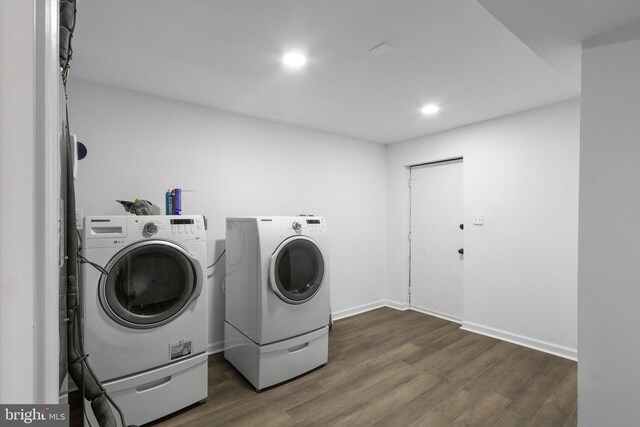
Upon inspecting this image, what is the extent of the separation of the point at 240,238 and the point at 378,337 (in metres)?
1.82

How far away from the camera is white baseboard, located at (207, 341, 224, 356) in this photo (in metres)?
2.76

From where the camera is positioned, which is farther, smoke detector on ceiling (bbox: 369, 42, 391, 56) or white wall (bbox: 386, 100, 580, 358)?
white wall (bbox: 386, 100, 580, 358)

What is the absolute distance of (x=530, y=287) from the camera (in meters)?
2.89

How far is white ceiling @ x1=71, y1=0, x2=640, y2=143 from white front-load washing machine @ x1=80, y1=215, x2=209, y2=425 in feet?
3.53

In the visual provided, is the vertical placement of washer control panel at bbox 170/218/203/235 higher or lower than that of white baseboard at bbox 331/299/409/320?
higher

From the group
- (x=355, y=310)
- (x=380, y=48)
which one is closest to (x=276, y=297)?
(x=380, y=48)

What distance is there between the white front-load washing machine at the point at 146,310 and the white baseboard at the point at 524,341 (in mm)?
2825

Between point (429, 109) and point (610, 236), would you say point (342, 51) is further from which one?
point (610, 236)

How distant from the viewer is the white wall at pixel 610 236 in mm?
1300

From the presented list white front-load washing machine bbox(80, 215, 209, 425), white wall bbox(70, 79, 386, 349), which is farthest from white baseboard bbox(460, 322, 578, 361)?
white front-load washing machine bbox(80, 215, 209, 425)

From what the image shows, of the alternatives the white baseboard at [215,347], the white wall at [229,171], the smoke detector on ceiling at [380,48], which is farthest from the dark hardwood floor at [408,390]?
the smoke detector on ceiling at [380,48]

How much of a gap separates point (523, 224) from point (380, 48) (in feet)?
Result: 7.53

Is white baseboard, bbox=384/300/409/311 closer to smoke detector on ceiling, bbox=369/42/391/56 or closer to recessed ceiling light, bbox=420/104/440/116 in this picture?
recessed ceiling light, bbox=420/104/440/116

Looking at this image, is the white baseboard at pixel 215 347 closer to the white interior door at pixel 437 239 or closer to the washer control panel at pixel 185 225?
the washer control panel at pixel 185 225
